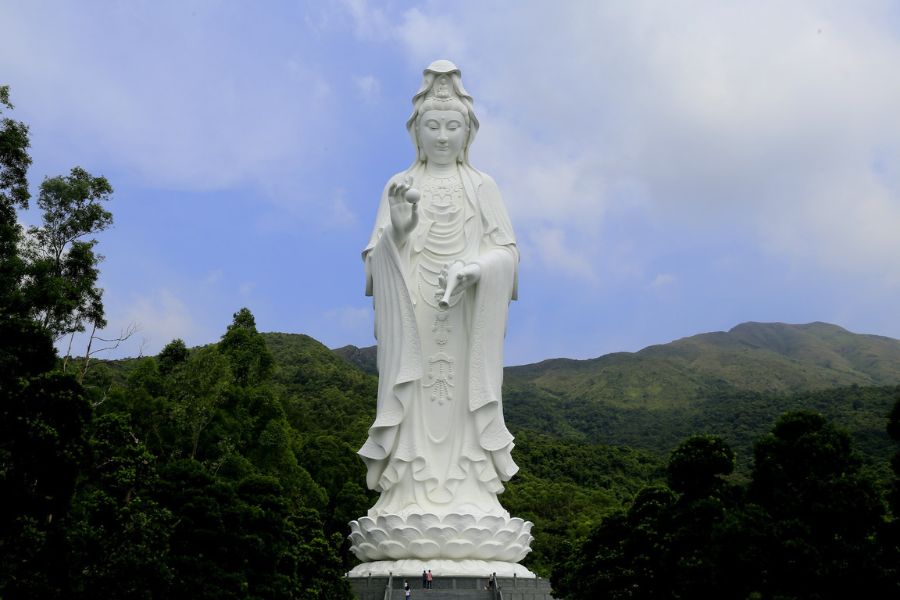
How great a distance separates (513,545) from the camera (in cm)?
1308

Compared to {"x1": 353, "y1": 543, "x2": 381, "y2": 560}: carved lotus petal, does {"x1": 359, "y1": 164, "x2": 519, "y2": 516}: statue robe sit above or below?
above

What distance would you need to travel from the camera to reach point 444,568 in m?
12.5

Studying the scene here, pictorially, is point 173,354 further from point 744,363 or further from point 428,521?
point 744,363

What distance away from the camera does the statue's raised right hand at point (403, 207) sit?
12812 millimetres

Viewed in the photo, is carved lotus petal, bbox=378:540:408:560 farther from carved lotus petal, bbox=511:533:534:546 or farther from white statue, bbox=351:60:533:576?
carved lotus petal, bbox=511:533:534:546

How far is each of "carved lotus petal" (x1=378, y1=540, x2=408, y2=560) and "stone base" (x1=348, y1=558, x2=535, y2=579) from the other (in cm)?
7

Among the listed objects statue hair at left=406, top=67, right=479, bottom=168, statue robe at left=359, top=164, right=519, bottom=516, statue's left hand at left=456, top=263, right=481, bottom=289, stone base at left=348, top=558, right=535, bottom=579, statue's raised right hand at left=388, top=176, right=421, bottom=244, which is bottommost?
stone base at left=348, top=558, right=535, bottom=579

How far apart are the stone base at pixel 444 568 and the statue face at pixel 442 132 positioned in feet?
18.6

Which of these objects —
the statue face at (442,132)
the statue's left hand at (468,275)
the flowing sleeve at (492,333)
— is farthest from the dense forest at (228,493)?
the statue face at (442,132)

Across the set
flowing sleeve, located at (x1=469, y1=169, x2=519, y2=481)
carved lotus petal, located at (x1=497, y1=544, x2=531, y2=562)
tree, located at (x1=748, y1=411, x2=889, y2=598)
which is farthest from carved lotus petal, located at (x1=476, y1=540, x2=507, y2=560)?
tree, located at (x1=748, y1=411, x2=889, y2=598)

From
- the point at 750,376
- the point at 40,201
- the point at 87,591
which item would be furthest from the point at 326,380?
the point at 750,376

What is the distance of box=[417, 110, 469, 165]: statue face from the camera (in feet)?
47.4

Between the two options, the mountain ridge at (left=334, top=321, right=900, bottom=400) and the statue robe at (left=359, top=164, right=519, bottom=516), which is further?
the mountain ridge at (left=334, top=321, right=900, bottom=400)

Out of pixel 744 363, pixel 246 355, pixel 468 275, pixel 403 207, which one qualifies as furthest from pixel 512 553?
pixel 744 363
